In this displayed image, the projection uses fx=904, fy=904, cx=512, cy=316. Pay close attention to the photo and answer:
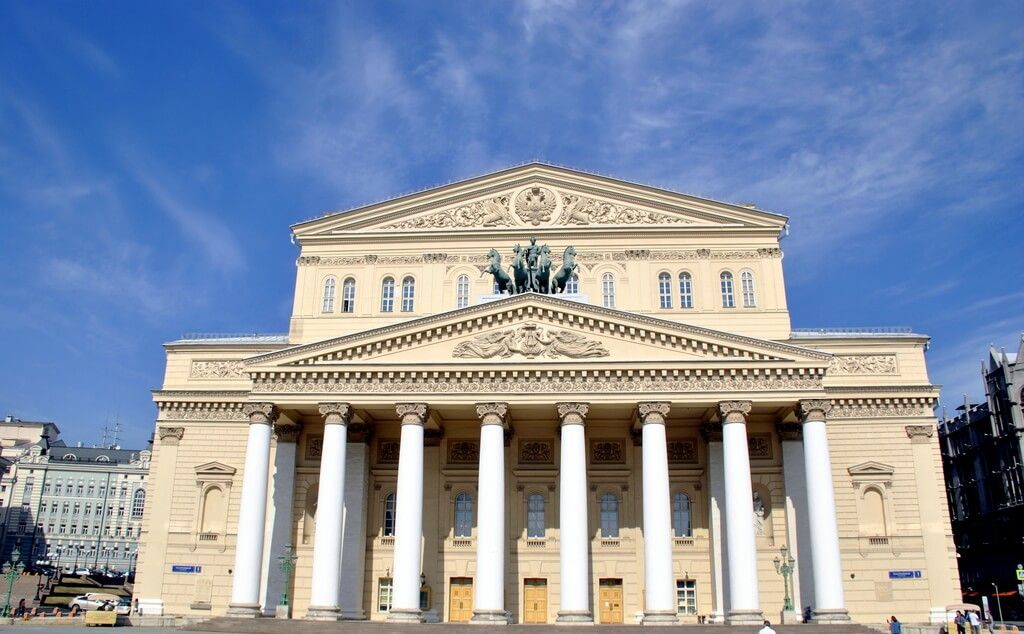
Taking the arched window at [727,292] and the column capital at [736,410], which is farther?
the arched window at [727,292]

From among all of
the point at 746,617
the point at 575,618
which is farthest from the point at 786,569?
the point at 575,618

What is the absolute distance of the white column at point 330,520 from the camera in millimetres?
34188

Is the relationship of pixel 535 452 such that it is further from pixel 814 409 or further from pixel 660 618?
pixel 814 409

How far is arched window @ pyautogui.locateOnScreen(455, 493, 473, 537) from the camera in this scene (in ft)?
133

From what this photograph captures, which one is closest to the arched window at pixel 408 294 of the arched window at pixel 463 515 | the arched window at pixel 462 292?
the arched window at pixel 462 292

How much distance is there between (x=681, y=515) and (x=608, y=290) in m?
11.2

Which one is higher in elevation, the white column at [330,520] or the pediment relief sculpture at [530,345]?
the pediment relief sculpture at [530,345]

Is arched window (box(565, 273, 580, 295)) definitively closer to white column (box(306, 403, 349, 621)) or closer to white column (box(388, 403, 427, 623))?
white column (box(388, 403, 427, 623))

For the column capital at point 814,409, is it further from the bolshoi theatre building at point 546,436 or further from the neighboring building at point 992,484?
the neighboring building at point 992,484

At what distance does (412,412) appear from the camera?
36188 millimetres

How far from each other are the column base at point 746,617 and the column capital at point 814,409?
7667 millimetres

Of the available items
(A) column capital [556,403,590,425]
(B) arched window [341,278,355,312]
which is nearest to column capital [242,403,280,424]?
(B) arched window [341,278,355,312]

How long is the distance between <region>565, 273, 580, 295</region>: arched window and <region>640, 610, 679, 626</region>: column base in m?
16.4

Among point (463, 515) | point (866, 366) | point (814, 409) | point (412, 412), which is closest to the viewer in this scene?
point (814, 409)
